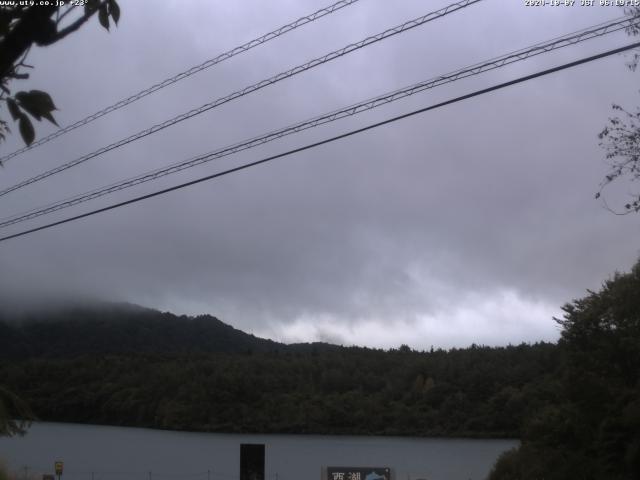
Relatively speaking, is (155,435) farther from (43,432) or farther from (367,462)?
(367,462)

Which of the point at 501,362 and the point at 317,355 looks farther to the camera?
the point at 317,355

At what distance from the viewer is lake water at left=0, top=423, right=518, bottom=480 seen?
3331cm

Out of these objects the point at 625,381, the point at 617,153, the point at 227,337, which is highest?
the point at 227,337

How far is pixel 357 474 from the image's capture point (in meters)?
19.9

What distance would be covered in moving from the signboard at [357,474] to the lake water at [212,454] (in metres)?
10.8

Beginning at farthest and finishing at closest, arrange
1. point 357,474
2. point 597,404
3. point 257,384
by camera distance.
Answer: point 257,384, point 597,404, point 357,474

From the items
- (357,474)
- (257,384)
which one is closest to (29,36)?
(357,474)

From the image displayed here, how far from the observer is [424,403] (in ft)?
149

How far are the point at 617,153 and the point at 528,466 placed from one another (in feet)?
51.5

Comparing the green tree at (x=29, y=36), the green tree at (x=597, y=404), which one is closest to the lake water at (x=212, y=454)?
the green tree at (x=597, y=404)

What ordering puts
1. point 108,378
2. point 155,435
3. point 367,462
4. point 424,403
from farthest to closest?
point 424,403
point 108,378
point 155,435
point 367,462

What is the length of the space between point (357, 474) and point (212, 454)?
687 inches

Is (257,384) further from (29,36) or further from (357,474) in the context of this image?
(29,36)

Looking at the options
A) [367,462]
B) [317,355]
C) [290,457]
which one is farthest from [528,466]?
[317,355]
